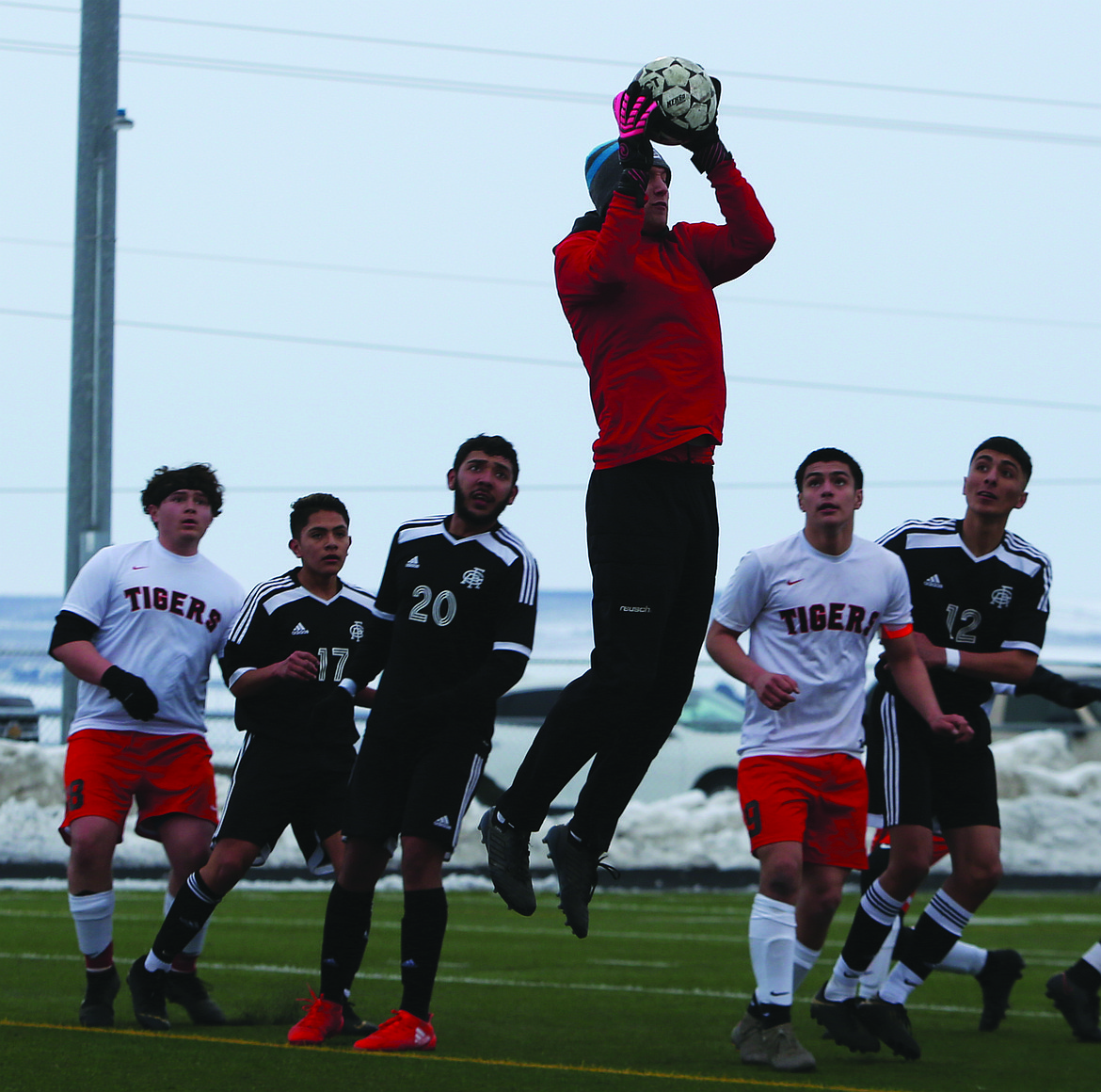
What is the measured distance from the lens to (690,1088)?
18.4ft

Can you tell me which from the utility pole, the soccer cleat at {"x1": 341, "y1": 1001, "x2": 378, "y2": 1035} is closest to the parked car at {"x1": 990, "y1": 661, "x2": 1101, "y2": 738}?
the utility pole

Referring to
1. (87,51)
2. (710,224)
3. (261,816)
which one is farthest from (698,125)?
(87,51)

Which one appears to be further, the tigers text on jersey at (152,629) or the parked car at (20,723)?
the parked car at (20,723)

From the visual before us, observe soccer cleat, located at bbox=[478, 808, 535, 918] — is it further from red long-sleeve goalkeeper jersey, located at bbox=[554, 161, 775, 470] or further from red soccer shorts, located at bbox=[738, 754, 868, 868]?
red soccer shorts, located at bbox=[738, 754, 868, 868]

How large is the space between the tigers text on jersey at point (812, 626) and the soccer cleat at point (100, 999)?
2.69m

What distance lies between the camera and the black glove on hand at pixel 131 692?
677 cm

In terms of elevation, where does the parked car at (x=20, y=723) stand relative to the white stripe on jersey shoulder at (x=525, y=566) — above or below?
below

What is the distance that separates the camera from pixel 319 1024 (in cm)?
668

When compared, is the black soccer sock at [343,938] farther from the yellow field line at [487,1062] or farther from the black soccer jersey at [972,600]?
the black soccer jersey at [972,600]

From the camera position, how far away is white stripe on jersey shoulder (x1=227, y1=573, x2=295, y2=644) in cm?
711

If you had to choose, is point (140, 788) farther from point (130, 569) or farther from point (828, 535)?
point (828, 535)

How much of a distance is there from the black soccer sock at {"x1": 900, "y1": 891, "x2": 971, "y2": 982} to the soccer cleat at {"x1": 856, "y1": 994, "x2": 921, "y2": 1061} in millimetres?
223

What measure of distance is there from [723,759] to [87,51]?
8.83 m

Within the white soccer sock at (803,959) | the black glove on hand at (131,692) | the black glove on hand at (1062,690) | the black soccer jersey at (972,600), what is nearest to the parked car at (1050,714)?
the black soccer jersey at (972,600)
